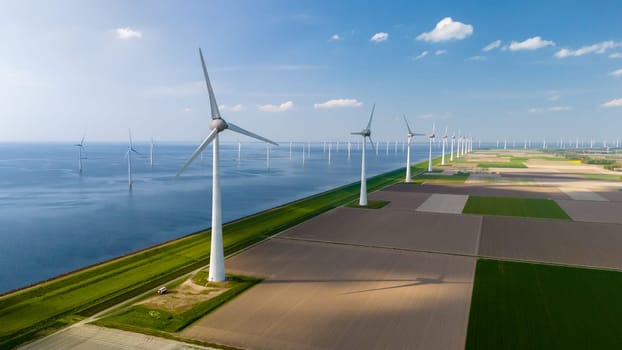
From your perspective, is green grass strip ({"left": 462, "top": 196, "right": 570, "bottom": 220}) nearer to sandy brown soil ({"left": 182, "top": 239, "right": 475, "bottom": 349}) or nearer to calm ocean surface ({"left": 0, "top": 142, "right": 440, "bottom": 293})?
sandy brown soil ({"left": 182, "top": 239, "right": 475, "bottom": 349})

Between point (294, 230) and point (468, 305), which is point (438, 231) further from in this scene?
point (468, 305)

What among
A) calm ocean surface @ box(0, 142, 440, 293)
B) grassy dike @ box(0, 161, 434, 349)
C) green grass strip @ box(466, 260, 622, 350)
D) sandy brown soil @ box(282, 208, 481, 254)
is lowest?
calm ocean surface @ box(0, 142, 440, 293)

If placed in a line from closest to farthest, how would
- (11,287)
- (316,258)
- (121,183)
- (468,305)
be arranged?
1. (468,305)
2. (11,287)
3. (316,258)
4. (121,183)

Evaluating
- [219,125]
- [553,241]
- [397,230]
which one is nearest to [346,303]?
[219,125]

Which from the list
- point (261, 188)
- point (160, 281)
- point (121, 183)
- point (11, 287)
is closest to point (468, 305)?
point (160, 281)

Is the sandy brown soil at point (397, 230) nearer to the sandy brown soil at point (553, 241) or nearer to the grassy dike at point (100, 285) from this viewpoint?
the sandy brown soil at point (553, 241)

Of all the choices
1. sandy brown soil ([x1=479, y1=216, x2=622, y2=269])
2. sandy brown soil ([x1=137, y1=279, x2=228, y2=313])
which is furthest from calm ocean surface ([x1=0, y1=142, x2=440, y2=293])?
sandy brown soil ([x1=479, y1=216, x2=622, y2=269])

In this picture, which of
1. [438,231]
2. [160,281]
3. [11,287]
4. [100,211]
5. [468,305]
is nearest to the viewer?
[468,305]
